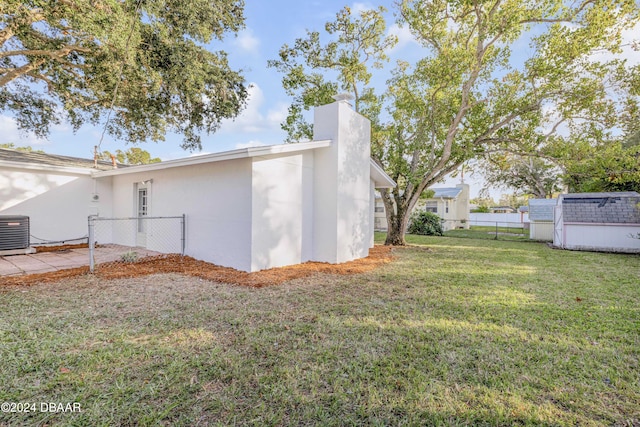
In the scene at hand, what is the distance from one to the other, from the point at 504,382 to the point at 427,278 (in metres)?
4.11

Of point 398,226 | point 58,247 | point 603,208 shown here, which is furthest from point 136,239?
point 603,208

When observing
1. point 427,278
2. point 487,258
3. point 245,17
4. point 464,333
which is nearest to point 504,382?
point 464,333

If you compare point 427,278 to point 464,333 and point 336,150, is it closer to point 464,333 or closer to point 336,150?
point 464,333

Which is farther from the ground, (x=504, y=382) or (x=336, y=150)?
(x=336, y=150)

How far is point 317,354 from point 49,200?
1177 centimetres

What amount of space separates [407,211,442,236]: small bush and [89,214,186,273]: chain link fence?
593 inches

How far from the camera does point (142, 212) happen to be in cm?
1016

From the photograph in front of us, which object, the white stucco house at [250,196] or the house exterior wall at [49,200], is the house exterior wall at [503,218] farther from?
the house exterior wall at [49,200]

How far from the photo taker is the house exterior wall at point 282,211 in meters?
6.83

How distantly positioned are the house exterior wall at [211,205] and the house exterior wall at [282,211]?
0.20 metres

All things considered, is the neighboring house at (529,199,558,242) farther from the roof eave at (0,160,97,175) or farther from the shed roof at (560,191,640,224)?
the roof eave at (0,160,97,175)

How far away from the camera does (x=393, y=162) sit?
40.8 ft

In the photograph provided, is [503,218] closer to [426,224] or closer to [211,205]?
[426,224]

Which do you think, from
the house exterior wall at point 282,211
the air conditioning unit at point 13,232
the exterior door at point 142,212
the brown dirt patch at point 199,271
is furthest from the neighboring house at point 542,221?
the air conditioning unit at point 13,232
